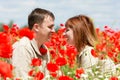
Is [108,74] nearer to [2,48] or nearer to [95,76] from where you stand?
[95,76]

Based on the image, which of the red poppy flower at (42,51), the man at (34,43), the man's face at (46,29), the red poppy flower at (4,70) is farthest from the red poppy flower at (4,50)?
the red poppy flower at (42,51)

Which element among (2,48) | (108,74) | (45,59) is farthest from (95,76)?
(2,48)

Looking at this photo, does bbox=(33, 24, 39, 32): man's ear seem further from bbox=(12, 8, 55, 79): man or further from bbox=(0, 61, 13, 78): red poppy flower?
bbox=(0, 61, 13, 78): red poppy flower

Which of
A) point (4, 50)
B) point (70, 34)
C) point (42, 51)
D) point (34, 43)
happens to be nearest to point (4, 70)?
point (4, 50)

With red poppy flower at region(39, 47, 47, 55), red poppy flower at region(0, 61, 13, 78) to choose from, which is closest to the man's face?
red poppy flower at region(39, 47, 47, 55)

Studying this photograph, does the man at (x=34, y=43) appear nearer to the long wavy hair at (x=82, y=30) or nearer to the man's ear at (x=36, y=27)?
the man's ear at (x=36, y=27)

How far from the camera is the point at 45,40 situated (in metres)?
4.57

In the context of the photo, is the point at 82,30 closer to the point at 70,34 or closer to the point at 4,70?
the point at 70,34

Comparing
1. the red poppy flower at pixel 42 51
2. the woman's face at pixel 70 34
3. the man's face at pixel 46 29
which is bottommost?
the red poppy flower at pixel 42 51

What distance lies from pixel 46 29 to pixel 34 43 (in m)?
0.19

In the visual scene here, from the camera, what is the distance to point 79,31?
519 cm

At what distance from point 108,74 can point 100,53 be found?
2.40 ft

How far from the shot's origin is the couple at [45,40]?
4270 millimetres

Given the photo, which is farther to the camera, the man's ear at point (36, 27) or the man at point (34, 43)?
the man's ear at point (36, 27)
